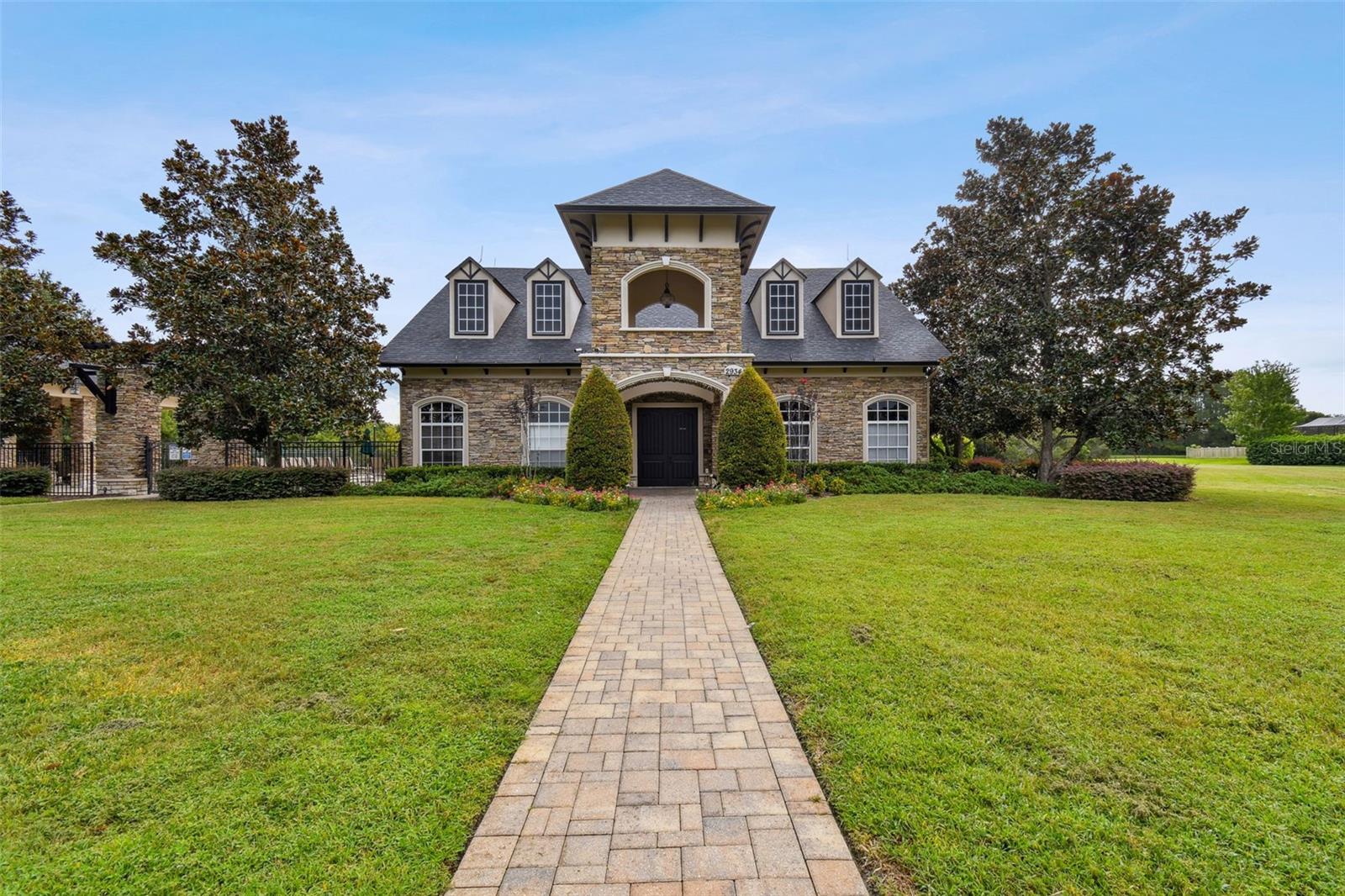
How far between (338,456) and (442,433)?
4802 millimetres

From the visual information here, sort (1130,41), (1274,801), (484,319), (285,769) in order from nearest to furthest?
(1274,801) < (285,769) < (1130,41) < (484,319)

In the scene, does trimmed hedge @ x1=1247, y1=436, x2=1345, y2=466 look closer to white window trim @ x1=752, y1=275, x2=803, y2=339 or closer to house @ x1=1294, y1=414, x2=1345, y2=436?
house @ x1=1294, y1=414, x2=1345, y2=436

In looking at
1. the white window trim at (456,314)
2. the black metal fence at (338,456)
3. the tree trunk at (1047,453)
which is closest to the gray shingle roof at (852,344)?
the tree trunk at (1047,453)

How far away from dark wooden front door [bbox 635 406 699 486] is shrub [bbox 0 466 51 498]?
1771 cm

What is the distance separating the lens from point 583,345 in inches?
680

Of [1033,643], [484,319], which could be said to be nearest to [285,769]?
[1033,643]

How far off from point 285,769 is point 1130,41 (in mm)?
15835

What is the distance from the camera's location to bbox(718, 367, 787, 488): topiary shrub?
1325 cm

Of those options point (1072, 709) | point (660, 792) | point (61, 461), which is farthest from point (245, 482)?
point (1072, 709)

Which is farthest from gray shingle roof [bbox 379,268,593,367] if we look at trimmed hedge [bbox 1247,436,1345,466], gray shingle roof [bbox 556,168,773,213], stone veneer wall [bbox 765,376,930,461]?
trimmed hedge [bbox 1247,436,1345,466]

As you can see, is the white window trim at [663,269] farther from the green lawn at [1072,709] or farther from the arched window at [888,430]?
the green lawn at [1072,709]

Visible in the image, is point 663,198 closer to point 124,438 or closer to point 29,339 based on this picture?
point 124,438

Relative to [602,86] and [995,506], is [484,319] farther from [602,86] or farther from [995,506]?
[995,506]

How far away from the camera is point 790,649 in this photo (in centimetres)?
412
